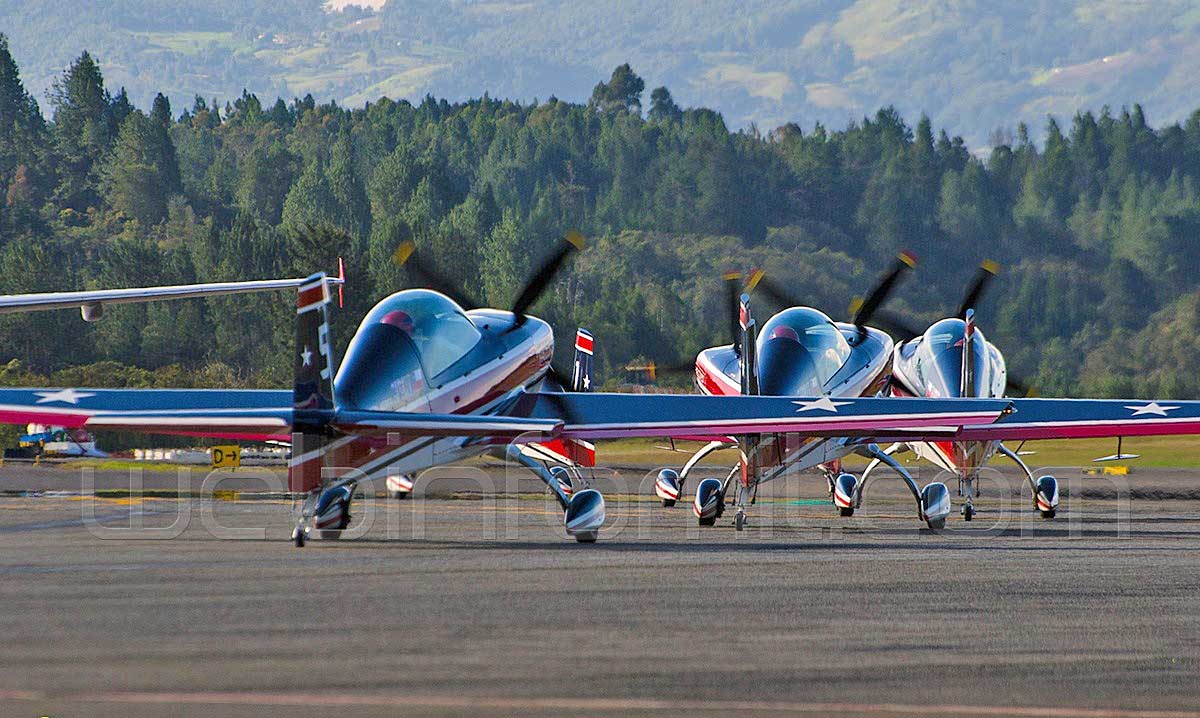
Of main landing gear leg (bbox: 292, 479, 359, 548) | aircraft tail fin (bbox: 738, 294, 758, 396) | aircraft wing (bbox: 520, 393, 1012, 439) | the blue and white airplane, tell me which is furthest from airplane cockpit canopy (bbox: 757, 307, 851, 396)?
main landing gear leg (bbox: 292, 479, 359, 548)

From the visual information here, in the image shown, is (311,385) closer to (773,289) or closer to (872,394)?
(872,394)

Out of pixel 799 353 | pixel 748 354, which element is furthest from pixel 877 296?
pixel 748 354

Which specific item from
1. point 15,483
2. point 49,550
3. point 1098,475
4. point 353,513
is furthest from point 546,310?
point 49,550

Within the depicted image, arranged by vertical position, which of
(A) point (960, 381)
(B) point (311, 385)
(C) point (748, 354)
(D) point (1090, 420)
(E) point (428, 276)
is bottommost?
(D) point (1090, 420)

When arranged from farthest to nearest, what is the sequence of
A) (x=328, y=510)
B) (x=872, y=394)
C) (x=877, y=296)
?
1. (x=877, y=296)
2. (x=872, y=394)
3. (x=328, y=510)

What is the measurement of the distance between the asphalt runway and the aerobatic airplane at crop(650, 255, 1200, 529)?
2958 millimetres

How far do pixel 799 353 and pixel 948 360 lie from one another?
5.50m

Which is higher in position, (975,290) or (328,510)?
(975,290)

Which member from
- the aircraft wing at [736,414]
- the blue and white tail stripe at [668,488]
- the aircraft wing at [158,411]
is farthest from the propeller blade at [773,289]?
the aircraft wing at [158,411]

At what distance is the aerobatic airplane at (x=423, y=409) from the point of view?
1834 cm

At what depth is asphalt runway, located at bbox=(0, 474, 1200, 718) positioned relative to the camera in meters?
9.38

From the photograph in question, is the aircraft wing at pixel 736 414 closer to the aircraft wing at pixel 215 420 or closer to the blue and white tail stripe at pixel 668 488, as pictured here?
the aircraft wing at pixel 215 420

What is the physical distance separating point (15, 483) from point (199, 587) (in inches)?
920

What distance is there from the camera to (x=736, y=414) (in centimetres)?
2327
